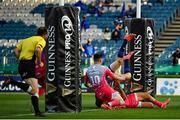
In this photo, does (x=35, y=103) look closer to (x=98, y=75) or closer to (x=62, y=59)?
(x=62, y=59)

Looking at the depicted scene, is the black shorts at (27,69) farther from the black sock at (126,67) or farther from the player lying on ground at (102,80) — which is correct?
the black sock at (126,67)

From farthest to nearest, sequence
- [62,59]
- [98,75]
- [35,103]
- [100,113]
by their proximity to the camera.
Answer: [98,75] < [100,113] < [62,59] < [35,103]

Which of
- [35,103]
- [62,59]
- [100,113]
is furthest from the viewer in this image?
[100,113]

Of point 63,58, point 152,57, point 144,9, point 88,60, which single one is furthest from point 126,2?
point 63,58

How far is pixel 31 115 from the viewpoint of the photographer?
18688 mm

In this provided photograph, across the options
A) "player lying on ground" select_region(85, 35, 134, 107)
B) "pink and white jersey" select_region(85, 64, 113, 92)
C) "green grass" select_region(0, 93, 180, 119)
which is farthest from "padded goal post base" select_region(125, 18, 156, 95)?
"pink and white jersey" select_region(85, 64, 113, 92)

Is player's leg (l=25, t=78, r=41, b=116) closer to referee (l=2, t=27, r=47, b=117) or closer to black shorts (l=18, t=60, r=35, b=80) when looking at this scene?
referee (l=2, t=27, r=47, b=117)

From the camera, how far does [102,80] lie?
20812mm

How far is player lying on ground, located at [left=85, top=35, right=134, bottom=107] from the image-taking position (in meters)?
20.7

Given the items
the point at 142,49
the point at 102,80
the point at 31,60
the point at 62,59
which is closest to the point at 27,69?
the point at 31,60

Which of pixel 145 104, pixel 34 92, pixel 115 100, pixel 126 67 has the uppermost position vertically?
pixel 126 67

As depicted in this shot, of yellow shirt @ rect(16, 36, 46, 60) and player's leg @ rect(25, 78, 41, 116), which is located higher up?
yellow shirt @ rect(16, 36, 46, 60)

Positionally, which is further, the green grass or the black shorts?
the black shorts

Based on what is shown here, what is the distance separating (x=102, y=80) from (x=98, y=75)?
0.18 m
